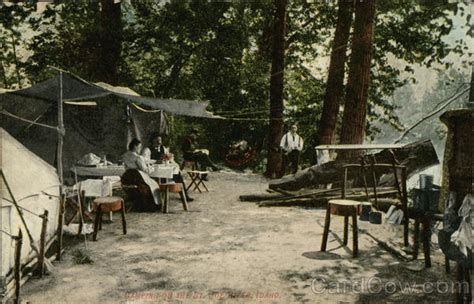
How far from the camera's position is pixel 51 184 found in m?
6.00

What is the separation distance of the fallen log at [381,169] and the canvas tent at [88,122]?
9.21 feet

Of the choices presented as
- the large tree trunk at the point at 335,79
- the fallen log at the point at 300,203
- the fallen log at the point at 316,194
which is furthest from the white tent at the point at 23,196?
the large tree trunk at the point at 335,79

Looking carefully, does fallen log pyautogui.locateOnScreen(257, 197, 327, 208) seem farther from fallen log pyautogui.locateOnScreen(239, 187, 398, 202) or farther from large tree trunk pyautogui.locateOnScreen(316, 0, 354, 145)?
large tree trunk pyautogui.locateOnScreen(316, 0, 354, 145)

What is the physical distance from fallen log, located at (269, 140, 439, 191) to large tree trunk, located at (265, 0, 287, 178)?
15.5ft

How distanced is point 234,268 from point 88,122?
29.7 feet

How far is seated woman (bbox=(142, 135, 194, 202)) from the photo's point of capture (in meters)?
10.5

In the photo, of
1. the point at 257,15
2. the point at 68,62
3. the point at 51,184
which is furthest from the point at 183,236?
the point at 257,15

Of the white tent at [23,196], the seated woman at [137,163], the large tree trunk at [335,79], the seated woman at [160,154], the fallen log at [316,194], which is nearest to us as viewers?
the white tent at [23,196]

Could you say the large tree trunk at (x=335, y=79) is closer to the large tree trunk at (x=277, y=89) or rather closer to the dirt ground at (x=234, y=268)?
the large tree trunk at (x=277, y=89)

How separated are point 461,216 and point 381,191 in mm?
5640

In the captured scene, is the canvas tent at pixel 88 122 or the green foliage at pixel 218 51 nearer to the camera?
the canvas tent at pixel 88 122

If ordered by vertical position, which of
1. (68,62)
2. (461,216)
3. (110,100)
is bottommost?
(461,216)

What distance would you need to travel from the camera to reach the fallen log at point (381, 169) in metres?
9.00

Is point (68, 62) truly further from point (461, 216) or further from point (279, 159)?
point (461, 216)
